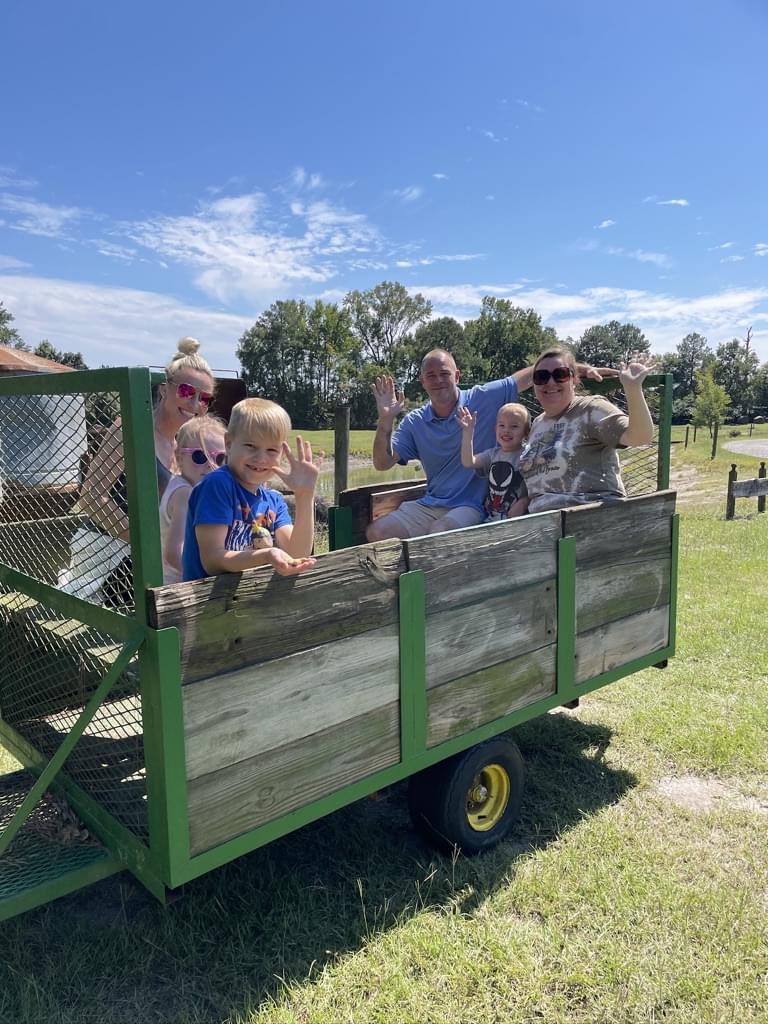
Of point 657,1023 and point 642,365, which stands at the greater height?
point 642,365

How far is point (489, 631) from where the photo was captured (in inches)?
109

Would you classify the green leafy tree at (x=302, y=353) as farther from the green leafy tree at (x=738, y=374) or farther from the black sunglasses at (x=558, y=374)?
the black sunglasses at (x=558, y=374)

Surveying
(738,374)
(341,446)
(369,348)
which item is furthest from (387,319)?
(341,446)

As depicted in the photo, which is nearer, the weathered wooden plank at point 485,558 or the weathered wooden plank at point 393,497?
the weathered wooden plank at point 485,558

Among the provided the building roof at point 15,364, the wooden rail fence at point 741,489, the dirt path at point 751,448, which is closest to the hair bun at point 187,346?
the building roof at point 15,364

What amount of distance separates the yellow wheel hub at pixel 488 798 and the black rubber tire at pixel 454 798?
3 cm

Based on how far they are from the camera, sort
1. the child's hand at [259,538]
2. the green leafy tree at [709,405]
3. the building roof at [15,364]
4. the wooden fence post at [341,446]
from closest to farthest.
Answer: the child's hand at [259,538] → the wooden fence post at [341,446] → the building roof at [15,364] → the green leafy tree at [709,405]

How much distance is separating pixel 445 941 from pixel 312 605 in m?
1.26

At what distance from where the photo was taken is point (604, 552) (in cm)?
325

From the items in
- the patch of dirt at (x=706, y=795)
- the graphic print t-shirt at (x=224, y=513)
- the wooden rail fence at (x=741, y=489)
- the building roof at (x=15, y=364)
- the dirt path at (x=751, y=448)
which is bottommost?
the dirt path at (x=751, y=448)

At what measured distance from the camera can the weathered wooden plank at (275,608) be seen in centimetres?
190

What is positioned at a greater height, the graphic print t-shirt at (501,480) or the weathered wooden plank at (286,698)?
the graphic print t-shirt at (501,480)

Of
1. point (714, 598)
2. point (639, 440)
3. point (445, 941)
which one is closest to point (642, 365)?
point (639, 440)

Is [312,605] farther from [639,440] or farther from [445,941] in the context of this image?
[639,440]
